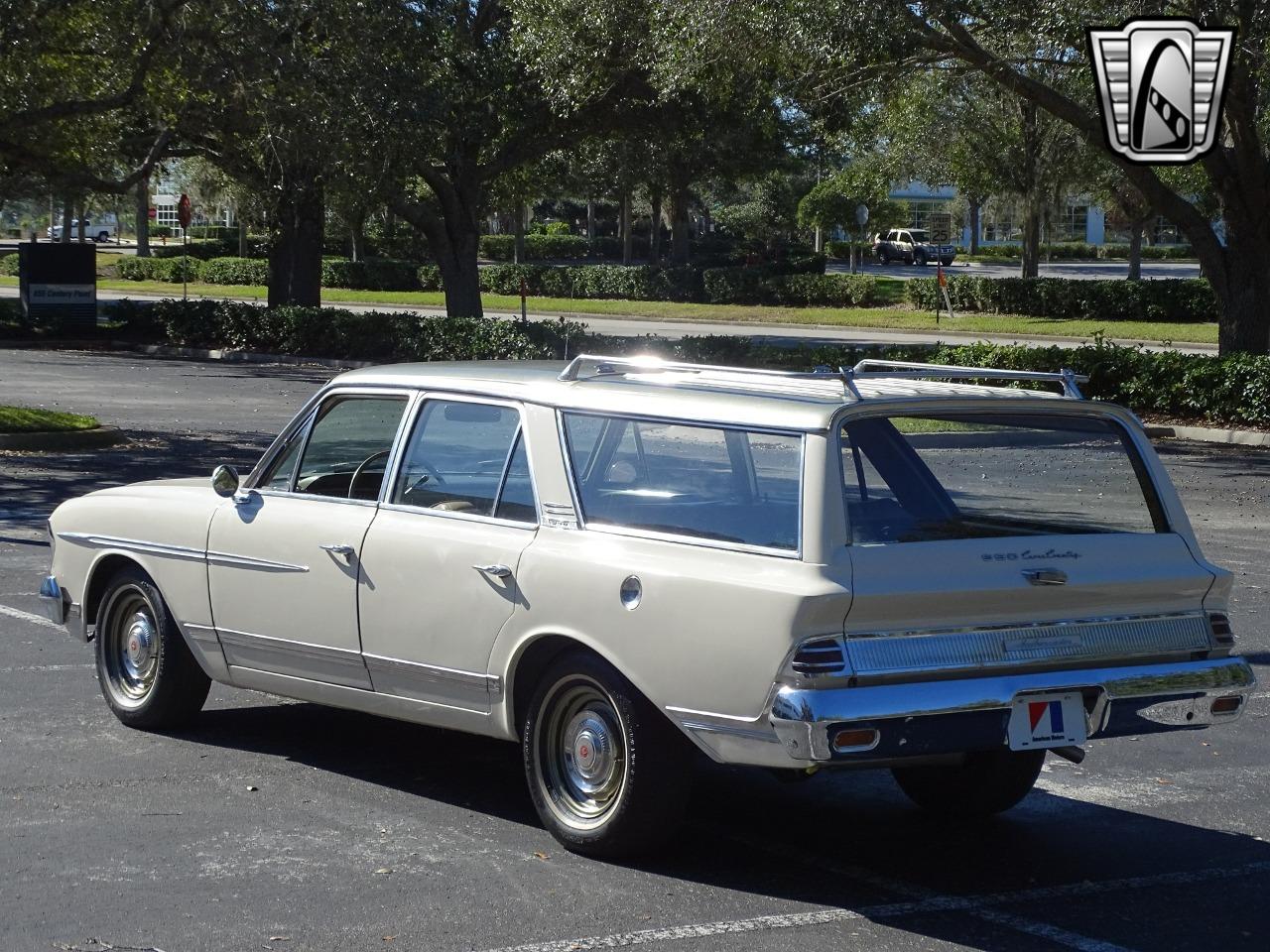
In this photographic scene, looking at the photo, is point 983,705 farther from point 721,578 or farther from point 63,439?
point 63,439

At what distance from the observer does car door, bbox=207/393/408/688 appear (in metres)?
6.40

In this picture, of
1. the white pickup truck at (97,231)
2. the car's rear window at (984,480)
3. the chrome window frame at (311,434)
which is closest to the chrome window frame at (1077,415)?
the car's rear window at (984,480)

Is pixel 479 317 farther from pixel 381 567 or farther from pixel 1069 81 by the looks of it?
pixel 381 567

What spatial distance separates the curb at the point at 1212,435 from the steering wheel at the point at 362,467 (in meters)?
16.6

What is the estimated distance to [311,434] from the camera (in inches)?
270

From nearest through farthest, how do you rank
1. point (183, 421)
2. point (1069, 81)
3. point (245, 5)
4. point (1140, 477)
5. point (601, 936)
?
point (601, 936) → point (1140, 477) → point (245, 5) → point (183, 421) → point (1069, 81)

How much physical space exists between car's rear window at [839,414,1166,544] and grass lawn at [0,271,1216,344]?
1103 inches

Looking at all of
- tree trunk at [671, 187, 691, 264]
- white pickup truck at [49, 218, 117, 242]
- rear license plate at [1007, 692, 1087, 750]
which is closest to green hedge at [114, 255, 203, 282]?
tree trunk at [671, 187, 691, 264]

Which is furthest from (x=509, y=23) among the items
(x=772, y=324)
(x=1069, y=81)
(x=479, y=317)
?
(x=772, y=324)

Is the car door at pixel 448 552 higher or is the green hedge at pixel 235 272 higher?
the green hedge at pixel 235 272

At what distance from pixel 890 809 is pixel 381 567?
2166 mm

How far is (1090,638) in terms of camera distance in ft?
18.0

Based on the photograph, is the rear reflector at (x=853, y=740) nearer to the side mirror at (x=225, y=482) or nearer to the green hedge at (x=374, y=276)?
the side mirror at (x=225, y=482)

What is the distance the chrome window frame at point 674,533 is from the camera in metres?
5.22
